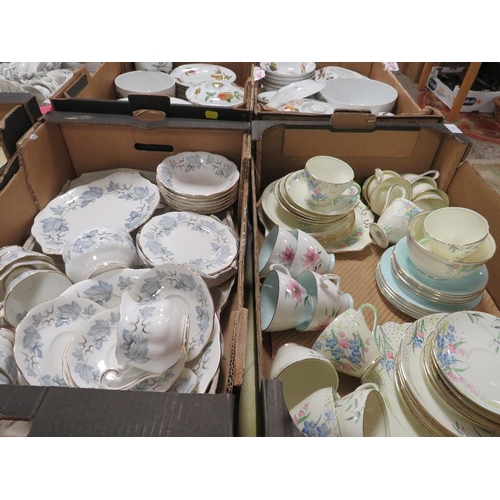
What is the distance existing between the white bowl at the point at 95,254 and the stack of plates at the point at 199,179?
0.25 m

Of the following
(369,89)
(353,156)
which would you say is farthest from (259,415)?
(369,89)

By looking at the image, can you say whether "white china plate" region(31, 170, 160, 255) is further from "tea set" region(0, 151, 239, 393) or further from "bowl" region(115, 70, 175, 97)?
"bowl" region(115, 70, 175, 97)

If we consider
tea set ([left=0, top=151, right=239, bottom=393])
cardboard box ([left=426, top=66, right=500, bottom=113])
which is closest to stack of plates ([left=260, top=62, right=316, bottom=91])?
tea set ([left=0, top=151, right=239, bottom=393])

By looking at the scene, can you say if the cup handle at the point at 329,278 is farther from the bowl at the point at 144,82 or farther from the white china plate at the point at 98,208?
the bowl at the point at 144,82

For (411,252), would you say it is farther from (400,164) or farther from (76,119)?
(76,119)

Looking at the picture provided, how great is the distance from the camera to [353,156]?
45.9 inches

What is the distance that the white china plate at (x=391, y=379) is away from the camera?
0.66 meters

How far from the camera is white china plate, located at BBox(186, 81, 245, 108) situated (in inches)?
54.4

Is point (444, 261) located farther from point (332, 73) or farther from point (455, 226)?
point (332, 73)

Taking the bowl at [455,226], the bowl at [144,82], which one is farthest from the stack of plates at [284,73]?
the bowl at [455,226]

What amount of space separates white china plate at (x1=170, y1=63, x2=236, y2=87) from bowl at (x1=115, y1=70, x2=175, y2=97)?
6 cm

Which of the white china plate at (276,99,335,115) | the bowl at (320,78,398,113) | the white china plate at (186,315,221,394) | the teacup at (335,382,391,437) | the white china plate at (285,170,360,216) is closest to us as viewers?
the teacup at (335,382,391,437)

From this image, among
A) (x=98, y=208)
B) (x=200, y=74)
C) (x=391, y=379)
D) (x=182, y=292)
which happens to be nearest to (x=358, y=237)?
(x=391, y=379)
